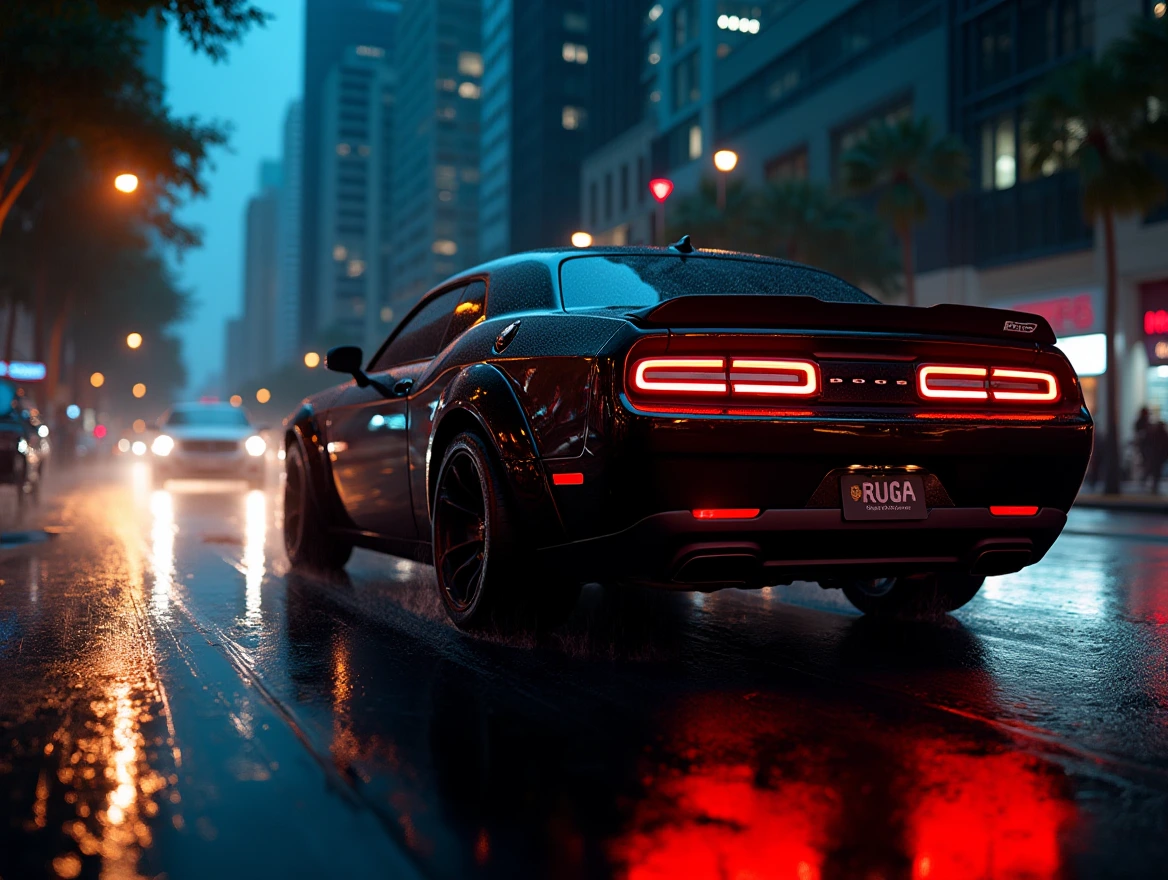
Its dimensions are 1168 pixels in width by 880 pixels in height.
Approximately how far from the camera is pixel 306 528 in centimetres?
791

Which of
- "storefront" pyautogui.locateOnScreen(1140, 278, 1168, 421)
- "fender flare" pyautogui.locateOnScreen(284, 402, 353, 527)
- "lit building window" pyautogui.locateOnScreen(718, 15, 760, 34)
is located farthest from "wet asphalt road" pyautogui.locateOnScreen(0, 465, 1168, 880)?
"lit building window" pyautogui.locateOnScreen(718, 15, 760, 34)

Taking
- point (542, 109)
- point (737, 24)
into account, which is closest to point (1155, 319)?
point (737, 24)

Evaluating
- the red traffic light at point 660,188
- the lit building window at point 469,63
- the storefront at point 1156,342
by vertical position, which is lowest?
the storefront at point 1156,342

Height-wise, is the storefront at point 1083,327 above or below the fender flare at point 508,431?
above

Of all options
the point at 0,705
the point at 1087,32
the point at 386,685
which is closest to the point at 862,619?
the point at 386,685

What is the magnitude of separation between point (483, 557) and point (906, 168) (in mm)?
32528

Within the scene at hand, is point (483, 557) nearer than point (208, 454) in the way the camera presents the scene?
Yes

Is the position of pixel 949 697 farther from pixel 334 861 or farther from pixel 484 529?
pixel 334 861

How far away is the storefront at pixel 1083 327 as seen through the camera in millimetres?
33969

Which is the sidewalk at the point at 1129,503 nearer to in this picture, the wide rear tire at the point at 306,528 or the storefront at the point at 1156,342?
the storefront at the point at 1156,342

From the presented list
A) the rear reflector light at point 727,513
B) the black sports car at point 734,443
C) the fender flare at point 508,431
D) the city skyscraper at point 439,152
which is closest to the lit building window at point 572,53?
the city skyscraper at point 439,152

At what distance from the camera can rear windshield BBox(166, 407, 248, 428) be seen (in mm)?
23797

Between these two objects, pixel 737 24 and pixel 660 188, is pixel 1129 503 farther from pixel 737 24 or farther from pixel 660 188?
pixel 737 24

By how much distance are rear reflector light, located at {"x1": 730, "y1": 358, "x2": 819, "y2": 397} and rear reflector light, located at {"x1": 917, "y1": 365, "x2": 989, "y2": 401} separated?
435mm
